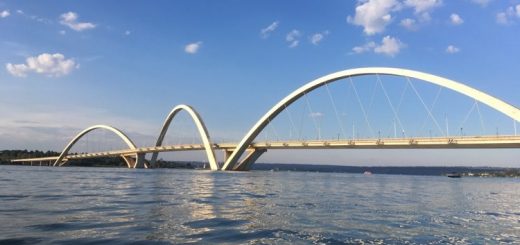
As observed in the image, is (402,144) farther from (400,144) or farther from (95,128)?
(95,128)

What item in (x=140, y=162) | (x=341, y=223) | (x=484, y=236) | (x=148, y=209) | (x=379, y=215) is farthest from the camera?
(x=140, y=162)

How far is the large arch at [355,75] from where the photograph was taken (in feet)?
179

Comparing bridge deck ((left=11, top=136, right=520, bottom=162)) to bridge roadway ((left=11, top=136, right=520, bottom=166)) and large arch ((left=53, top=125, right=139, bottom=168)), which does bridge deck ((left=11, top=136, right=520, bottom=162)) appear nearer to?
bridge roadway ((left=11, top=136, right=520, bottom=166))

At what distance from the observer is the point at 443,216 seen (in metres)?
15.9

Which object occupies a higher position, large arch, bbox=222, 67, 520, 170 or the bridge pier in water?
large arch, bbox=222, 67, 520, 170

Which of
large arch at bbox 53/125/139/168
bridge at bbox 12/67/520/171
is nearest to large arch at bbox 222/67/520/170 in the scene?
bridge at bbox 12/67/520/171

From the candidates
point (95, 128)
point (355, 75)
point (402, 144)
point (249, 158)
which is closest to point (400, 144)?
→ point (402, 144)

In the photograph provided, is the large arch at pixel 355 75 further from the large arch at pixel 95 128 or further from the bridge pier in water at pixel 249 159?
the large arch at pixel 95 128

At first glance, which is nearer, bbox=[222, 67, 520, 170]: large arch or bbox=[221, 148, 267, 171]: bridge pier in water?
bbox=[222, 67, 520, 170]: large arch

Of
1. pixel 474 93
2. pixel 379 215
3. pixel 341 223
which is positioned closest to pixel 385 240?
pixel 341 223

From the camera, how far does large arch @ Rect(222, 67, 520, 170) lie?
5456 centimetres

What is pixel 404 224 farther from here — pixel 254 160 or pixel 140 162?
pixel 140 162

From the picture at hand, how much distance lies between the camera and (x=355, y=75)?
68.2 metres

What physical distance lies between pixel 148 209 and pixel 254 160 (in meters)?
82.6
